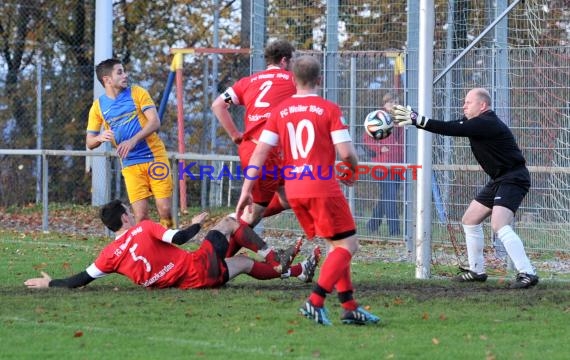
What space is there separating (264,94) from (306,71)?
2056mm

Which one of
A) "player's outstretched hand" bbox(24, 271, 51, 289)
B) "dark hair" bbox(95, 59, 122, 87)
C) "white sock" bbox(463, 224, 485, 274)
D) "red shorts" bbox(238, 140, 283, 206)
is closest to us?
"player's outstretched hand" bbox(24, 271, 51, 289)

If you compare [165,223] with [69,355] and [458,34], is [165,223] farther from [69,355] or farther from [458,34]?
[458,34]

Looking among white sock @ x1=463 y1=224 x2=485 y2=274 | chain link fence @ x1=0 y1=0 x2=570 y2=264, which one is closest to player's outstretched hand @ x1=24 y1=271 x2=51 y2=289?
white sock @ x1=463 y1=224 x2=485 y2=274

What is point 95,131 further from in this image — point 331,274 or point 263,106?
point 331,274

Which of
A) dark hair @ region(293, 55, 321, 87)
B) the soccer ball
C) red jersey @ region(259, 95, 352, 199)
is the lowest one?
red jersey @ region(259, 95, 352, 199)

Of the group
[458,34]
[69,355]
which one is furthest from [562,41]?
[69,355]

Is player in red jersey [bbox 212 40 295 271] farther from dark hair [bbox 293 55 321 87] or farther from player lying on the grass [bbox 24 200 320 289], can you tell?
dark hair [bbox 293 55 321 87]

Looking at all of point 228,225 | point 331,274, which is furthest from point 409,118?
point 331,274

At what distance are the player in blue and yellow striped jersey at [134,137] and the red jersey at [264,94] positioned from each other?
1.94 m

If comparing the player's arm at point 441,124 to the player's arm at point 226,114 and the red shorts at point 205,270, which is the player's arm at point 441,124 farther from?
the red shorts at point 205,270

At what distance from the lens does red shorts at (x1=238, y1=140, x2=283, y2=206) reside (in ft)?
33.1

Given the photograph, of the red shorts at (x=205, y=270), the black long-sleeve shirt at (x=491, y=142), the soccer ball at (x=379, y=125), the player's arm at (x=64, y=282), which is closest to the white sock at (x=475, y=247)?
the black long-sleeve shirt at (x=491, y=142)

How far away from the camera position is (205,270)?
9.52 metres

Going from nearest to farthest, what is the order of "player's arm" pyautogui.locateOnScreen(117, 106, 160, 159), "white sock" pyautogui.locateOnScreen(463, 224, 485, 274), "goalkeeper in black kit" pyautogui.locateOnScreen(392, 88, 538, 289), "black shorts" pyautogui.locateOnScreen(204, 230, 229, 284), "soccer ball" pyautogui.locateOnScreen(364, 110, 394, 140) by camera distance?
"black shorts" pyautogui.locateOnScreen(204, 230, 229, 284)
"soccer ball" pyautogui.locateOnScreen(364, 110, 394, 140)
"goalkeeper in black kit" pyautogui.locateOnScreen(392, 88, 538, 289)
"white sock" pyautogui.locateOnScreen(463, 224, 485, 274)
"player's arm" pyautogui.locateOnScreen(117, 106, 160, 159)
